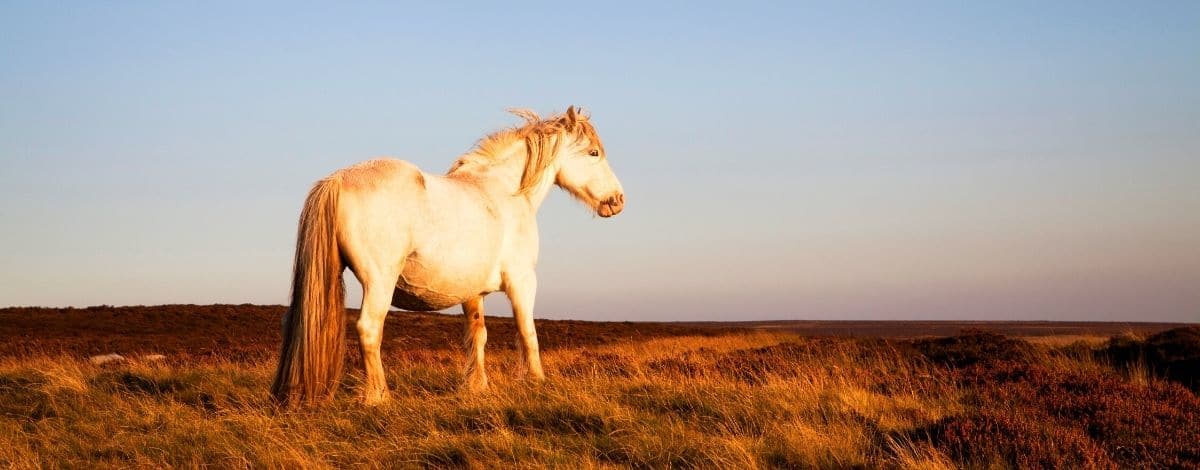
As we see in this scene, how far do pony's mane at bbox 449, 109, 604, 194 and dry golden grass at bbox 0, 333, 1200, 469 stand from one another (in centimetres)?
222

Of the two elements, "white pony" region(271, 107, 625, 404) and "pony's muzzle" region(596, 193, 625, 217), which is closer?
"white pony" region(271, 107, 625, 404)

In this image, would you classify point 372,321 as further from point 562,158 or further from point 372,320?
point 562,158

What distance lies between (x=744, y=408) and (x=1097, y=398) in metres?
3.48


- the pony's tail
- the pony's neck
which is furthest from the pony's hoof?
the pony's neck

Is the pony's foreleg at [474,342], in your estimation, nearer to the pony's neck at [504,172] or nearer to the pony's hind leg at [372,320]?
the pony's neck at [504,172]

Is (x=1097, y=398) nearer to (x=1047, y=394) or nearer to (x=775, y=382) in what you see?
(x=1047, y=394)

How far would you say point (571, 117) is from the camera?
33.5ft

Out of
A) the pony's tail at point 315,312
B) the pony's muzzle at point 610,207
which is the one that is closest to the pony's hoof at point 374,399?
the pony's tail at point 315,312

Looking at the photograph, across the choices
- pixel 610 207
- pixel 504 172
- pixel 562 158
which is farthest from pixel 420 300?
pixel 610 207

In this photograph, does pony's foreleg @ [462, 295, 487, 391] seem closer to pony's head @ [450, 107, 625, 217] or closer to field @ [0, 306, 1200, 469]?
field @ [0, 306, 1200, 469]

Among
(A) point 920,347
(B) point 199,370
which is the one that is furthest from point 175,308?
(A) point 920,347

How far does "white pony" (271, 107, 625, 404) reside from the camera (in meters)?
7.65

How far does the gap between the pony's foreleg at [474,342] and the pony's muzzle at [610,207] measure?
76.4 inches

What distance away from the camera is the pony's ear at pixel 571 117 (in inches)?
400
